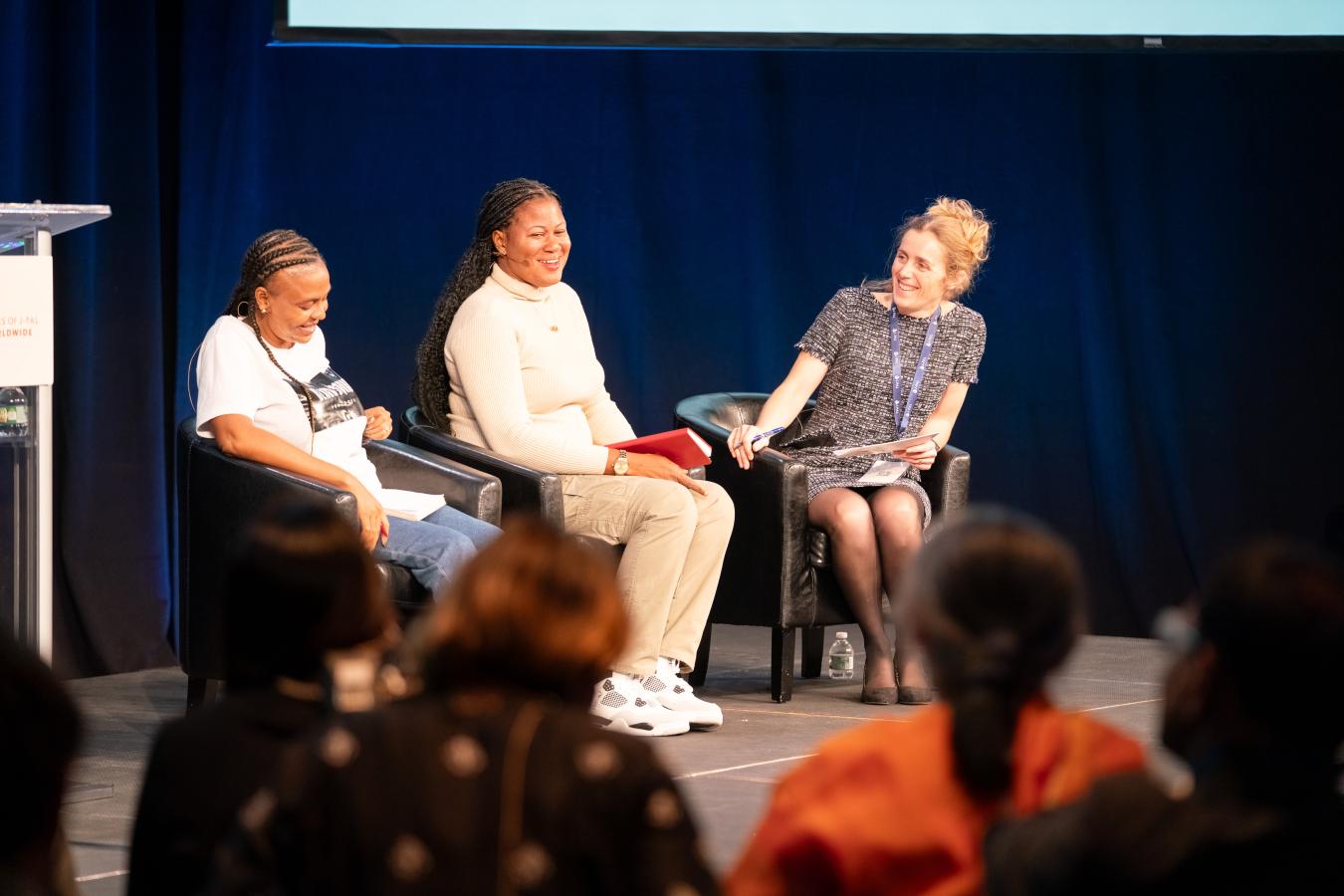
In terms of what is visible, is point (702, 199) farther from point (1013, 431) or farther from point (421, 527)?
point (421, 527)

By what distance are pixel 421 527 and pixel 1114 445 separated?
2.86 metres

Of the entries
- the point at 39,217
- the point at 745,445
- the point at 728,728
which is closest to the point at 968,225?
the point at 745,445

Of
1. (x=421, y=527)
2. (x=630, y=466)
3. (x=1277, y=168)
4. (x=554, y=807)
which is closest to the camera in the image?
(x=554, y=807)

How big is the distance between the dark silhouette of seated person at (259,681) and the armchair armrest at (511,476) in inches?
91.5

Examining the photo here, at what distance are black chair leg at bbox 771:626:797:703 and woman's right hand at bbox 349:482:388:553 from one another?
3.86 feet

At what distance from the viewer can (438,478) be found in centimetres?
411

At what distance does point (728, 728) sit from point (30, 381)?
1772 mm

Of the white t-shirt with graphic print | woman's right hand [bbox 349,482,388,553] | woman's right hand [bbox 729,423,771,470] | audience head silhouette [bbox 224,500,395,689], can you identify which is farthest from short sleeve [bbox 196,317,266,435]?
audience head silhouette [bbox 224,500,395,689]

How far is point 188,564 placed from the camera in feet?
12.6

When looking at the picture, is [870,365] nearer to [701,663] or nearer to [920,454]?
[920,454]

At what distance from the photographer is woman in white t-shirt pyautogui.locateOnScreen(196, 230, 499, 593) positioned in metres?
3.68

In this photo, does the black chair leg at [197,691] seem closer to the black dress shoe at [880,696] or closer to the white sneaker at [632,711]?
the white sneaker at [632,711]

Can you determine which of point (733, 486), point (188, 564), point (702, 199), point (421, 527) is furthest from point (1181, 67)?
point (188, 564)

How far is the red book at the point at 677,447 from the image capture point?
4.06m
